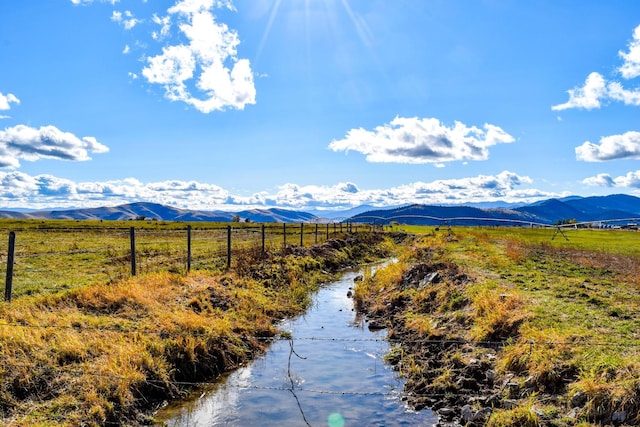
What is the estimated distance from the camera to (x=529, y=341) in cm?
1030

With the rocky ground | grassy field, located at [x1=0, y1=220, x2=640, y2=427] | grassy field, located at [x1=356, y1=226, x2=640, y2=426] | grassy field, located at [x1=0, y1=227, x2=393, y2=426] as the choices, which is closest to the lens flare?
the rocky ground

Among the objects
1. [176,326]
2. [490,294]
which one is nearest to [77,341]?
[176,326]

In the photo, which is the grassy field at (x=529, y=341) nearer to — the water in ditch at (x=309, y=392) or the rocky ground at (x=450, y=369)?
the rocky ground at (x=450, y=369)

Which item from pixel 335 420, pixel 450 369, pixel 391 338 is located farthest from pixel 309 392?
pixel 391 338

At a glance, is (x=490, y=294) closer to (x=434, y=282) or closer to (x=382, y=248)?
(x=434, y=282)

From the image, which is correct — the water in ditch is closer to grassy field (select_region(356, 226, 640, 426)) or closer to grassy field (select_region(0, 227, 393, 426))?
grassy field (select_region(0, 227, 393, 426))

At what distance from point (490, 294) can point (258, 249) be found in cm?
1743

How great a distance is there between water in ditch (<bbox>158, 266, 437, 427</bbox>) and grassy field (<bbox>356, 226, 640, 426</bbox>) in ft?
3.06

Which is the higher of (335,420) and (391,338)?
(391,338)

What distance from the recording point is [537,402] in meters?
8.29

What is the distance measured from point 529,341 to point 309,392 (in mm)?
5535

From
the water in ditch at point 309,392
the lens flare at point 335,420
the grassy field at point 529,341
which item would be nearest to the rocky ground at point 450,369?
the grassy field at point 529,341

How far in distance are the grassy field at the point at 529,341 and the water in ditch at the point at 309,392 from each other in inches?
36.7

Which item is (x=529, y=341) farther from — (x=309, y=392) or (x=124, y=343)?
(x=124, y=343)
